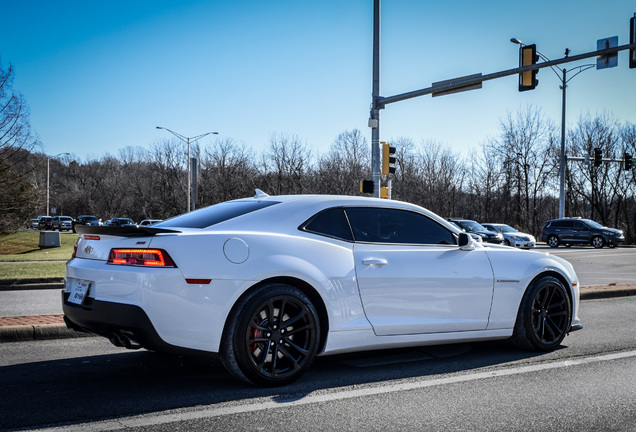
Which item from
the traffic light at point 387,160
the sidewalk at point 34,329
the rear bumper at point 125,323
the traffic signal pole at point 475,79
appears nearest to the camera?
the rear bumper at point 125,323

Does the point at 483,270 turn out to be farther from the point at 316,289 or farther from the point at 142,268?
the point at 142,268

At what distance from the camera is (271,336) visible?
4.43 m

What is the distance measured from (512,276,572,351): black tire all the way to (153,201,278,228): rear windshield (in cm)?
278

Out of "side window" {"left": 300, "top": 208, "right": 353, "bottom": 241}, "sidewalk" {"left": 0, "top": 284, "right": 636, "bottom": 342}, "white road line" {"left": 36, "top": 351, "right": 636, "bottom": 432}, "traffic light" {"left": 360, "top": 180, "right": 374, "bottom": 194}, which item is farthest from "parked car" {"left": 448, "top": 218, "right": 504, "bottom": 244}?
"side window" {"left": 300, "top": 208, "right": 353, "bottom": 241}

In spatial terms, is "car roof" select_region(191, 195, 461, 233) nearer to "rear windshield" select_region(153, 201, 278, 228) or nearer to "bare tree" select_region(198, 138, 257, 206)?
"rear windshield" select_region(153, 201, 278, 228)

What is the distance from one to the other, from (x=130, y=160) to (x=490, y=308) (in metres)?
102

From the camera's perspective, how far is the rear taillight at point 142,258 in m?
4.18

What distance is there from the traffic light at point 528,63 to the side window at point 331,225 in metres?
13.2

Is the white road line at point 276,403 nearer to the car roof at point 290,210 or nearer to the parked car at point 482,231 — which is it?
the car roof at point 290,210

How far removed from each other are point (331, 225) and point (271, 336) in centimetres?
112

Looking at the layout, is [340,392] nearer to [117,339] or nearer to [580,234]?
[117,339]

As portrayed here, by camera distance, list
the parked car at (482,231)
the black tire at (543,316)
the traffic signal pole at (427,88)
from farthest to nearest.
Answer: the parked car at (482,231) < the traffic signal pole at (427,88) < the black tire at (543,316)

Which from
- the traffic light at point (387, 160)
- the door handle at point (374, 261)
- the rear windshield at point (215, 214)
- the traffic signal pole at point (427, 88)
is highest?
the traffic signal pole at point (427, 88)

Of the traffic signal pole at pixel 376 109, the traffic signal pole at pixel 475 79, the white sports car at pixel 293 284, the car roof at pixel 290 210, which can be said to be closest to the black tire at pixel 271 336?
the white sports car at pixel 293 284
